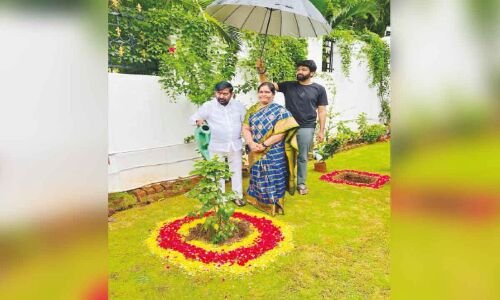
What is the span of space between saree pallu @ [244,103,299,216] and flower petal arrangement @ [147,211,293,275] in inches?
14.6

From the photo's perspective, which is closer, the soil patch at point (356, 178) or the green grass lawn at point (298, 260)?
the green grass lawn at point (298, 260)

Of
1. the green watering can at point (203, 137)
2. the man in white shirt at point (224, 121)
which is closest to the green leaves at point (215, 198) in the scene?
the green watering can at point (203, 137)

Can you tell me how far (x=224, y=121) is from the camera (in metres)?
4.73

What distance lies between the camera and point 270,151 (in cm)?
454

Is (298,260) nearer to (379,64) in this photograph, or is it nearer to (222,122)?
(222,122)

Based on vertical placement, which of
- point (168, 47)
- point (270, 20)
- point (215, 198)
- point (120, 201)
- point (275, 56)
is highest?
point (270, 20)

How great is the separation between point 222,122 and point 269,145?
648mm

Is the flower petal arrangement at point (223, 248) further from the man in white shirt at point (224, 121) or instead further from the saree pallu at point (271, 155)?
the man in white shirt at point (224, 121)

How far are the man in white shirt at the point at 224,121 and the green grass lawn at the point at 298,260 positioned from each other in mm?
747

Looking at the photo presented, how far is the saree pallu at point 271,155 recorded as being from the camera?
14.9ft

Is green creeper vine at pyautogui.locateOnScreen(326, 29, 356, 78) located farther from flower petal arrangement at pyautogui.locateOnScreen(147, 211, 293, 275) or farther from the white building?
flower petal arrangement at pyautogui.locateOnScreen(147, 211, 293, 275)

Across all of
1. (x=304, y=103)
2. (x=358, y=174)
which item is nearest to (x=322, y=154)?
(x=358, y=174)
